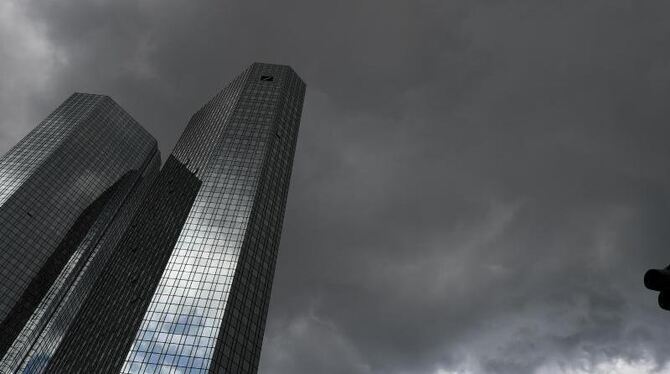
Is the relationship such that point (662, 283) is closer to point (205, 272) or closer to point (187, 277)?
point (205, 272)

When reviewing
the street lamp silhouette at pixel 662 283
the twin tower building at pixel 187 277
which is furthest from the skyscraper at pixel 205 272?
the street lamp silhouette at pixel 662 283

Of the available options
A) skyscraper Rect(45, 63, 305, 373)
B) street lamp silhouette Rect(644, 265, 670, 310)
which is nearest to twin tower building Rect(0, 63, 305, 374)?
skyscraper Rect(45, 63, 305, 373)

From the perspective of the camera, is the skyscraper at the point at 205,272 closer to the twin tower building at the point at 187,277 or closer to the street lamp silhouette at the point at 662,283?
the twin tower building at the point at 187,277

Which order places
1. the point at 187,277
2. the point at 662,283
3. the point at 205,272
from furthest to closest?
1. the point at 205,272
2. the point at 187,277
3. the point at 662,283

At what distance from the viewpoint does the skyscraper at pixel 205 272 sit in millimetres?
117500

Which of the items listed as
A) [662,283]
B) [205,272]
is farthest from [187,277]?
[662,283]

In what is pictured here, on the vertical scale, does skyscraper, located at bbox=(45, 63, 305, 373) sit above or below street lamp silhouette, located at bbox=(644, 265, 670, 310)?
above

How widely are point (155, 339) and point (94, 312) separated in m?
71.8

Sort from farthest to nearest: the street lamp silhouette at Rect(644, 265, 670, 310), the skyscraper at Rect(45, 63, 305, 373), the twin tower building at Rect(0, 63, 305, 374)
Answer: the twin tower building at Rect(0, 63, 305, 374) → the skyscraper at Rect(45, 63, 305, 373) → the street lamp silhouette at Rect(644, 265, 670, 310)

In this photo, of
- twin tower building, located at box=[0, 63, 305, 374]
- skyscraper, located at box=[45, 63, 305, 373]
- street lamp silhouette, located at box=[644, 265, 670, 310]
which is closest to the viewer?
street lamp silhouette, located at box=[644, 265, 670, 310]

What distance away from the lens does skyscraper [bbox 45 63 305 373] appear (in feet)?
385

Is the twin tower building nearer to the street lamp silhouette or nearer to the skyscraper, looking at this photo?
the skyscraper

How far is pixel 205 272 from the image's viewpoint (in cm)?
13200

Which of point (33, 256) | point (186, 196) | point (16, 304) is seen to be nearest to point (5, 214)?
point (33, 256)
